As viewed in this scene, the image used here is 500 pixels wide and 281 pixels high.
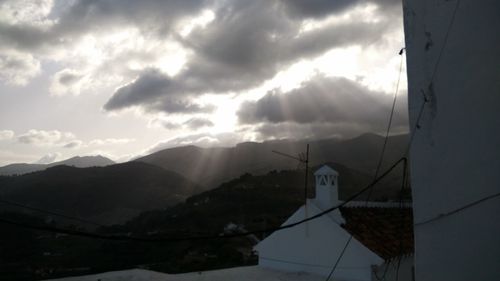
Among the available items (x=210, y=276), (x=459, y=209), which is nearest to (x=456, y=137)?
(x=459, y=209)

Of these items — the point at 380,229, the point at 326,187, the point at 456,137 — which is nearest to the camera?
the point at 456,137

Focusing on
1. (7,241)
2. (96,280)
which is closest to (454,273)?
(96,280)

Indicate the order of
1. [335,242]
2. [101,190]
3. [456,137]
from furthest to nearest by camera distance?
[101,190] → [335,242] → [456,137]

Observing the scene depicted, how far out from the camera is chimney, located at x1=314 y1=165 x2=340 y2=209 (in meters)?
13.4

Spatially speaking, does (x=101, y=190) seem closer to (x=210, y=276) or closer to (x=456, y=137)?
(x=210, y=276)

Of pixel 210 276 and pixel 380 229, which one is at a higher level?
pixel 380 229

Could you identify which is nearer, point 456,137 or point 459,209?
point 459,209

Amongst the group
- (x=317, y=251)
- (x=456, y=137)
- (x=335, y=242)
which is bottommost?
(x=317, y=251)

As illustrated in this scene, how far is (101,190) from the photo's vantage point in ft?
301

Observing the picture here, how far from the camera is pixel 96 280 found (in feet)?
33.5

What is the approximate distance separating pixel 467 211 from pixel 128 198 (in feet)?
301

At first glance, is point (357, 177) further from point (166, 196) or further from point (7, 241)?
point (7, 241)

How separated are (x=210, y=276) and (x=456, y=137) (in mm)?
9074

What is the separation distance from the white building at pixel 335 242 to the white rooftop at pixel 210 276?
48 cm
